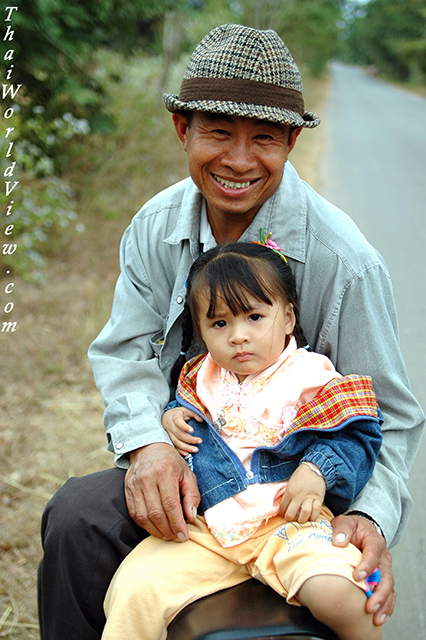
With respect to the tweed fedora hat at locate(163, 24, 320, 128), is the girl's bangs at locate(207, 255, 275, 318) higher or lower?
lower

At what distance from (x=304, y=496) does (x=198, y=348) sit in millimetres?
732

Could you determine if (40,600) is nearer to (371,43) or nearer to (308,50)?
(308,50)

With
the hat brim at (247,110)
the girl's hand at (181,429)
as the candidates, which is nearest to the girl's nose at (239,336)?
the girl's hand at (181,429)

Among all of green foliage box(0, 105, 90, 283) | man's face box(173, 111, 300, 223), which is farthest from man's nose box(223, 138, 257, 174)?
green foliage box(0, 105, 90, 283)

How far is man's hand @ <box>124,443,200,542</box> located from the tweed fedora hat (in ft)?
3.31

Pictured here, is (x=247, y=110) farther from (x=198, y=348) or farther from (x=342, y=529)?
(x=342, y=529)

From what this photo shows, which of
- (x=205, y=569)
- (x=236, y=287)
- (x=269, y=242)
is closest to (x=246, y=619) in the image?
(x=205, y=569)

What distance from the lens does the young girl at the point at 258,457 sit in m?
1.43

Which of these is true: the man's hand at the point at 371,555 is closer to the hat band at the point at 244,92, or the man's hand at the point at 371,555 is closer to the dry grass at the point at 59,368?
the hat band at the point at 244,92

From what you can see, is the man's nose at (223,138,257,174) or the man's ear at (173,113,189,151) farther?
the man's ear at (173,113,189,151)

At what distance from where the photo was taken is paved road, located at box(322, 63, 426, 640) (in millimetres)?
2539

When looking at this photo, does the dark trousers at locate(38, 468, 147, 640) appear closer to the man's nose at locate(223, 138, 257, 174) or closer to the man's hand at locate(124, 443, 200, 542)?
the man's hand at locate(124, 443, 200, 542)

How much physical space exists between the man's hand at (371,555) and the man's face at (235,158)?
995mm

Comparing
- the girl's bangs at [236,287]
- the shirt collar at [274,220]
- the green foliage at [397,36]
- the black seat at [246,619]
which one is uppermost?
the green foliage at [397,36]
